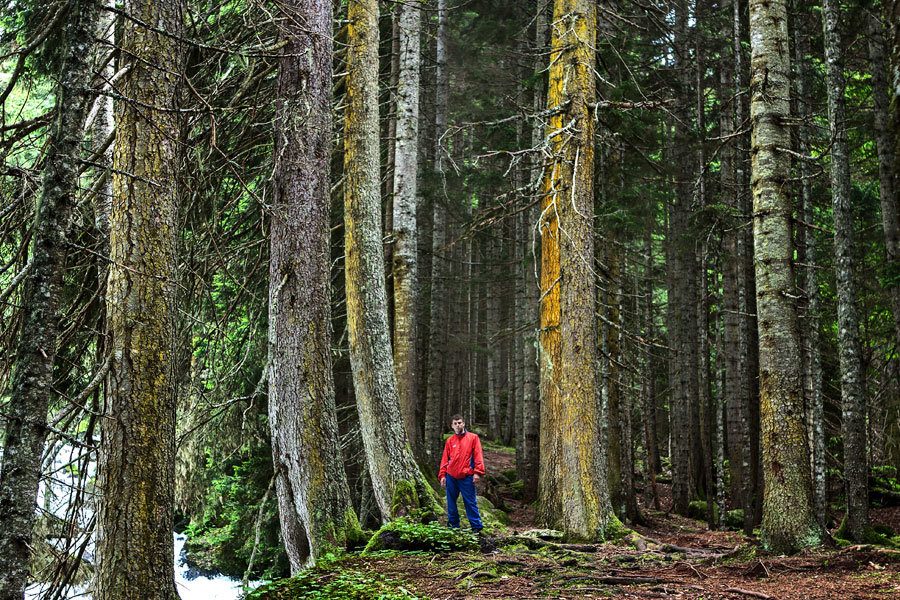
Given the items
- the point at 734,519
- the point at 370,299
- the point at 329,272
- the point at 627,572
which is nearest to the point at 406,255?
the point at 370,299

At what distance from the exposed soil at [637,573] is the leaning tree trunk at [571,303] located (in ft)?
2.79

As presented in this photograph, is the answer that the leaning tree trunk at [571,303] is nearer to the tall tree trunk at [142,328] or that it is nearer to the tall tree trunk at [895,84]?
the tall tree trunk at [142,328]

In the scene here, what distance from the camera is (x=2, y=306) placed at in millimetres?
5277

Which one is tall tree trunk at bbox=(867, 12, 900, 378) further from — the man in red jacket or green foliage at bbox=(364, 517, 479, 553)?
green foliage at bbox=(364, 517, 479, 553)

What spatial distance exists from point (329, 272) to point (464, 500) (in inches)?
150

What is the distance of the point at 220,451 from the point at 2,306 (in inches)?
236

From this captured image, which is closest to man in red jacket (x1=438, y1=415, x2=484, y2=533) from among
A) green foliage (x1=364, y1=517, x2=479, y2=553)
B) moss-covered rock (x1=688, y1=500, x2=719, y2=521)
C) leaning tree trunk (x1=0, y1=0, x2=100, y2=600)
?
green foliage (x1=364, y1=517, x2=479, y2=553)

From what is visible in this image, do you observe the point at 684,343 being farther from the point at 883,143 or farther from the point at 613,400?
the point at 883,143

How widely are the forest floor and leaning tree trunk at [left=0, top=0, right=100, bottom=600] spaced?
2.84 meters

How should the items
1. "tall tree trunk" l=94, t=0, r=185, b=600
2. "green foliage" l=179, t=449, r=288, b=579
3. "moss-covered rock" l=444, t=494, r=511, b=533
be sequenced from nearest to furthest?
"tall tree trunk" l=94, t=0, r=185, b=600, "moss-covered rock" l=444, t=494, r=511, b=533, "green foliage" l=179, t=449, r=288, b=579

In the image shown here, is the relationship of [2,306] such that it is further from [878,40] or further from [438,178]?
[878,40]

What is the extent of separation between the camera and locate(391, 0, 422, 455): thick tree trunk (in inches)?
448

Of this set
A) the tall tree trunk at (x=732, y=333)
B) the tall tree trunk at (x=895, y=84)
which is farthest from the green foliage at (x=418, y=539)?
the tall tree trunk at (x=732, y=333)

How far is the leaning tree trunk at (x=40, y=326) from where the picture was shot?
362cm
